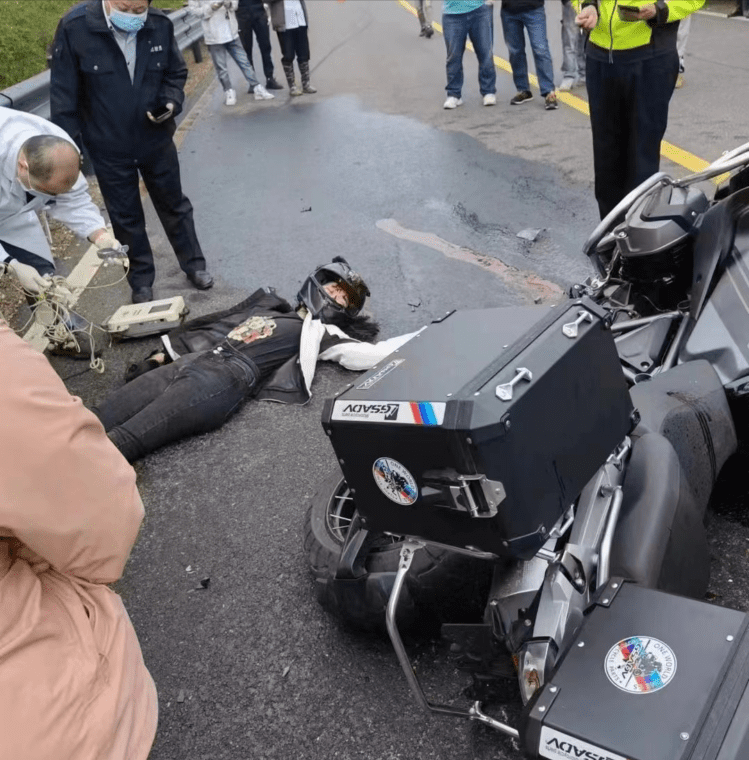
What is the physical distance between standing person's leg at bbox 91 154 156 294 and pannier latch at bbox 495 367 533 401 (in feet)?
14.3

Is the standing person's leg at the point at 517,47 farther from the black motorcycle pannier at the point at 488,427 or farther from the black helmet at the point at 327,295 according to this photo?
the black motorcycle pannier at the point at 488,427

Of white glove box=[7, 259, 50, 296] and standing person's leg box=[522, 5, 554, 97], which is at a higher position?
white glove box=[7, 259, 50, 296]

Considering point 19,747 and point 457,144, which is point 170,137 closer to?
point 457,144

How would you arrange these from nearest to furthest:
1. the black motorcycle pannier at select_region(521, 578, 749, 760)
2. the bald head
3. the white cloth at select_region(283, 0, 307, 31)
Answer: the black motorcycle pannier at select_region(521, 578, 749, 760) < the bald head < the white cloth at select_region(283, 0, 307, 31)

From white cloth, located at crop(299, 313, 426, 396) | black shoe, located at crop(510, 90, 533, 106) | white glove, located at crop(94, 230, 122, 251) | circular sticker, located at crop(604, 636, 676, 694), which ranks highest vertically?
circular sticker, located at crop(604, 636, 676, 694)

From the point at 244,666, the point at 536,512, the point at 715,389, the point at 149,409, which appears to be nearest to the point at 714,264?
the point at 715,389

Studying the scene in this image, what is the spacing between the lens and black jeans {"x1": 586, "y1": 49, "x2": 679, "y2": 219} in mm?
4508

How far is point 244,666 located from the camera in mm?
2812

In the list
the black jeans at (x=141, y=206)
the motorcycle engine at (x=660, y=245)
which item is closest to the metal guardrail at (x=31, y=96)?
the black jeans at (x=141, y=206)

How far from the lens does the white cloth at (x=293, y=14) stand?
35.8 feet

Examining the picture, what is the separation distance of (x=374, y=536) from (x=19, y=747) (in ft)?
4.34

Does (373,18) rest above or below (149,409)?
below

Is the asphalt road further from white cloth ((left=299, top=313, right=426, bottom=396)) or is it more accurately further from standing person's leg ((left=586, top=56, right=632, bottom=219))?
standing person's leg ((left=586, top=56, right=632, bottom=219))

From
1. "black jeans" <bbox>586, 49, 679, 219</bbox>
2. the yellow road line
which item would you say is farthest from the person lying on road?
the yellow road line
